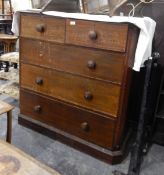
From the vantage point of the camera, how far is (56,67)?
180cm

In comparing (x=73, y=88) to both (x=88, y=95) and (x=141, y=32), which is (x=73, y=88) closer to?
(x=88, y=95)


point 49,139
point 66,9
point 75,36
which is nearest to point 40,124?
point 49,139

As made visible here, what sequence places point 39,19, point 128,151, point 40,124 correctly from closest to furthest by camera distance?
point 39,19
point 128,151
point 40,124

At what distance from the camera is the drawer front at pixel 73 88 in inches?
64.1

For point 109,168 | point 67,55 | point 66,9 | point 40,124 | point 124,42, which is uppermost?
point 66,9

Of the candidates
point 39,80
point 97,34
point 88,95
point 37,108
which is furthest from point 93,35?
point 37,108

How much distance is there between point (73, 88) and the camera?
1.77 meters

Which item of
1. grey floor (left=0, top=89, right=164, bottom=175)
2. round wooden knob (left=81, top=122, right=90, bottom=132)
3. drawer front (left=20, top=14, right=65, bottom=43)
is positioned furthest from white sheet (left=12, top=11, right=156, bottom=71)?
grey floor (left=0, top=89, right=164, bottom=175)

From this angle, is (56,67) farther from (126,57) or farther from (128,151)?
(128,151)

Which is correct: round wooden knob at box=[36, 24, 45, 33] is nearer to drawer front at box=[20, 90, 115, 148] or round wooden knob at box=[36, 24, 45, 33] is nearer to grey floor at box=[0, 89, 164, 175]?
drawer front at box=[20, 90, 115, 148]

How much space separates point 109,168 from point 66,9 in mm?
1257

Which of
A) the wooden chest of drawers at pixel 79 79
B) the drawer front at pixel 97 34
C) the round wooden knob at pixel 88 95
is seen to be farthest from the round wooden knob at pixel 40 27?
the round wooden knob at pixel 88 95

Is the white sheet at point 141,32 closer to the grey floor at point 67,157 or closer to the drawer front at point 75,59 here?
the drawer front at point 75,59

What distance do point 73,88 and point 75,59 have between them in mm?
216
